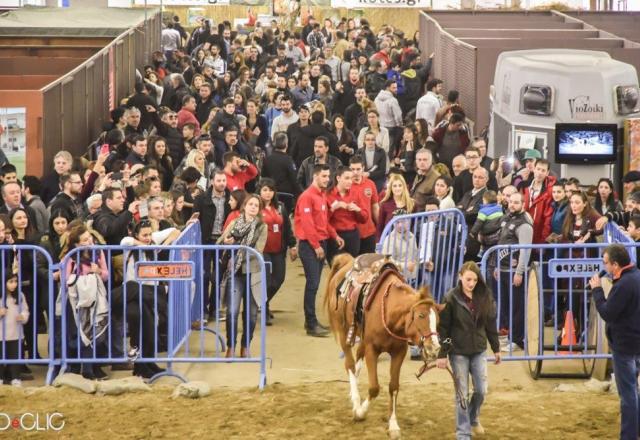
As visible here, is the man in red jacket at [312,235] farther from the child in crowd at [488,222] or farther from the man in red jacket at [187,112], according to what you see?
the man in red jacket at [187,112]

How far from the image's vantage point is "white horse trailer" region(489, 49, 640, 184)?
65.9 feet

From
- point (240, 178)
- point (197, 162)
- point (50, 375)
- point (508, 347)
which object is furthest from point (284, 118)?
point (50, 375)

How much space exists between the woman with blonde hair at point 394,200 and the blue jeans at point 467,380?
4662mm

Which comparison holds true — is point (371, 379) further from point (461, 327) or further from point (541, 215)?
point (541, 215)

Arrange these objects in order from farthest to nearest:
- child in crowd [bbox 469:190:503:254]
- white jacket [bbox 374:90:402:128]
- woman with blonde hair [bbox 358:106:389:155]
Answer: white jacket [bbox 374:90:402:128]
woman with blonde hair [bbox 358:106:389:155]
child in crowd [bbox 469:190:503:254]

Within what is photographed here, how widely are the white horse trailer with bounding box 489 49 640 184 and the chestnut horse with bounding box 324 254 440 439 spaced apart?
8.17 metres

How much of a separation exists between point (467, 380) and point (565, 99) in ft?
31.1

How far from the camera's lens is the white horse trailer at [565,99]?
65.9 ft

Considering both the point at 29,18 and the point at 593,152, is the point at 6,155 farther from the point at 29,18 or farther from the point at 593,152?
the point at 29,18

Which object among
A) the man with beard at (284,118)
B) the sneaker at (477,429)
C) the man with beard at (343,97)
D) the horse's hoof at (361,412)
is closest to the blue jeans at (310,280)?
the horse's hoof at (361,412)

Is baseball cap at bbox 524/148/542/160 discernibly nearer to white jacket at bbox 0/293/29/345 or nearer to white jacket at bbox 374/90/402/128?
white jacket at bbox 374/90/402/128

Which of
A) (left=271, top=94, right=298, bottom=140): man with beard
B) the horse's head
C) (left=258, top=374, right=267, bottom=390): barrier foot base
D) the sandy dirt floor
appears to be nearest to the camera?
the horse's head

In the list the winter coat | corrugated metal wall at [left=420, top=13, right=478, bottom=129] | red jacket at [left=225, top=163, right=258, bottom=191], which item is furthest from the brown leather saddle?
corrugated metal wall at [left=420, top=13, right=478, bottom=129]

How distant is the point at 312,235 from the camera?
1583 cm
